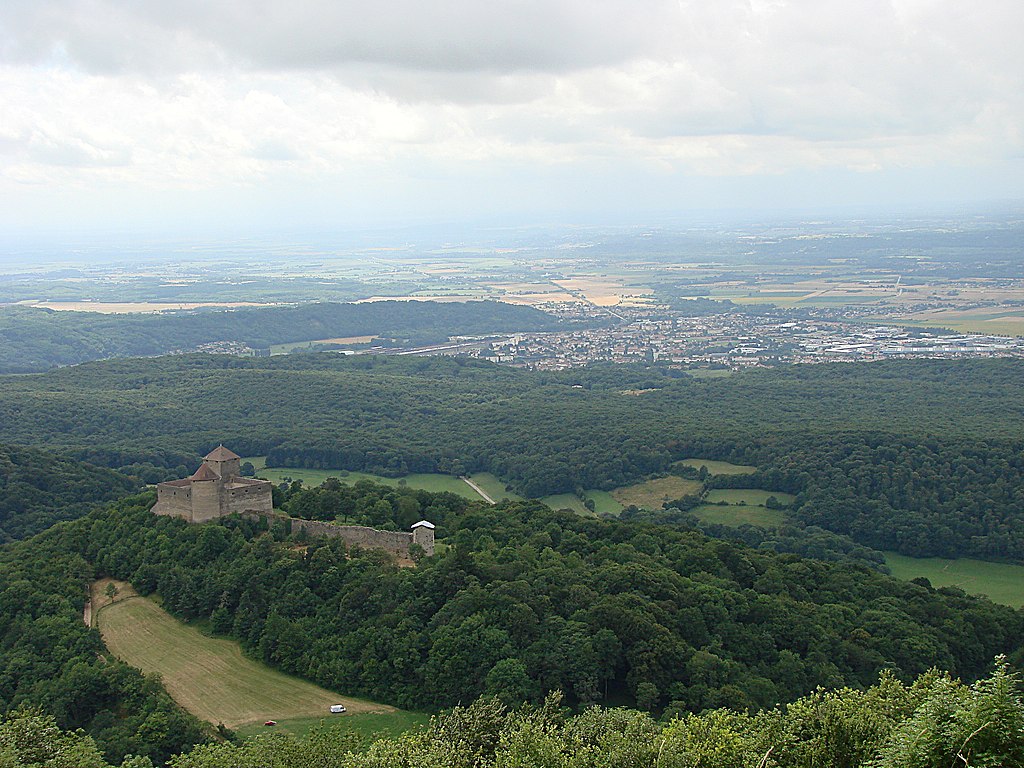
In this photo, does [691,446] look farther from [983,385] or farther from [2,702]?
[2,702]

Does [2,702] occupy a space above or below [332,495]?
below

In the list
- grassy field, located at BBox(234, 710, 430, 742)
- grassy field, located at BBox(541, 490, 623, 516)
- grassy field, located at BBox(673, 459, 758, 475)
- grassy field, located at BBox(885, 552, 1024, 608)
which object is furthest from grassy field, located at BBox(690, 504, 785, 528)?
grassy field, located at BBox(234, 710, 430, 742)

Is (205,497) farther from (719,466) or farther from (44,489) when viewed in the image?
(719,466)

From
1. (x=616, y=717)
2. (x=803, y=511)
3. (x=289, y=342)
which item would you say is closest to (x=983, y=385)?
(x=803, y=511)

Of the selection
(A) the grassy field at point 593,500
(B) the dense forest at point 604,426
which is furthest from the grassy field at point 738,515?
(A) the grassy field at point 593,500

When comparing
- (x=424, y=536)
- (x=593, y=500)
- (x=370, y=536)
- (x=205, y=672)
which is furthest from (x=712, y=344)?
(x=205, y=672)

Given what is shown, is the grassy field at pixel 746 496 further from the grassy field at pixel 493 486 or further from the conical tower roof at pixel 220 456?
the conical tower roof at pixel 220 456

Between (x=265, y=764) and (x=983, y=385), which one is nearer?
(x=265, y=764)
